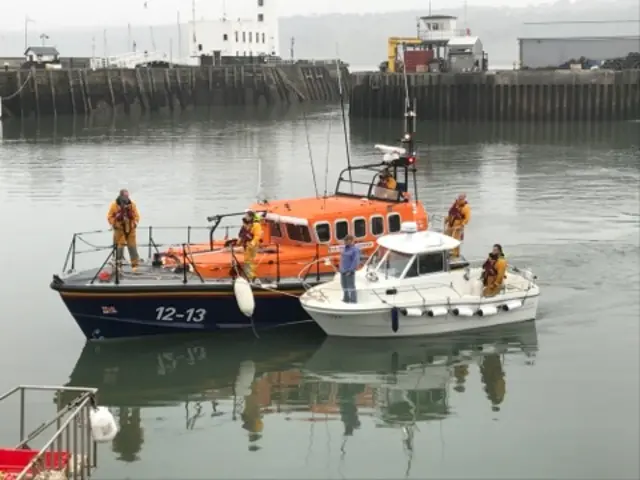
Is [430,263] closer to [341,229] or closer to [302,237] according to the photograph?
[341,229]

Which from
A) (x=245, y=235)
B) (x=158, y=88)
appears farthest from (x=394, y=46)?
(x=245, y=235)

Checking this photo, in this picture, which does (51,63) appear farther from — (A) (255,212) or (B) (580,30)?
(A) (255,212)

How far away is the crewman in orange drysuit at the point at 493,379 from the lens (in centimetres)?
1301

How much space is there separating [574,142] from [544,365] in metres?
31.8

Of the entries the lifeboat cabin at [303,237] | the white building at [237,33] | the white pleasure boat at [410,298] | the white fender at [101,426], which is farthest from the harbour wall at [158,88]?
the white fender at [101,426]

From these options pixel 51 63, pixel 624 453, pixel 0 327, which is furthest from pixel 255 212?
pixel 51 63

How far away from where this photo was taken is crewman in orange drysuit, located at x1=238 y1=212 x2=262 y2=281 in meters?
14.7

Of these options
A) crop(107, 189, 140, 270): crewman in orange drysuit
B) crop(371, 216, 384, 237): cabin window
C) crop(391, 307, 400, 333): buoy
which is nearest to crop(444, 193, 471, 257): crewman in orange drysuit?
crop(371, 216, 384, 237): cabin window

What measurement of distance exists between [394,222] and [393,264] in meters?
1.25

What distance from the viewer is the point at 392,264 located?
14875 millimetres

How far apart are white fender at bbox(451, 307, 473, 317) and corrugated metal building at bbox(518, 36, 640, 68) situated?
2230 inches

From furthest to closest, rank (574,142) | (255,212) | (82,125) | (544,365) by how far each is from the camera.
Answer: (82,125) → (574,142) → (255,212) → (544,365)

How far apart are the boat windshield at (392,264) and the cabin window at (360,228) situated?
909 mm

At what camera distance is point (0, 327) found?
1589 centimetres
